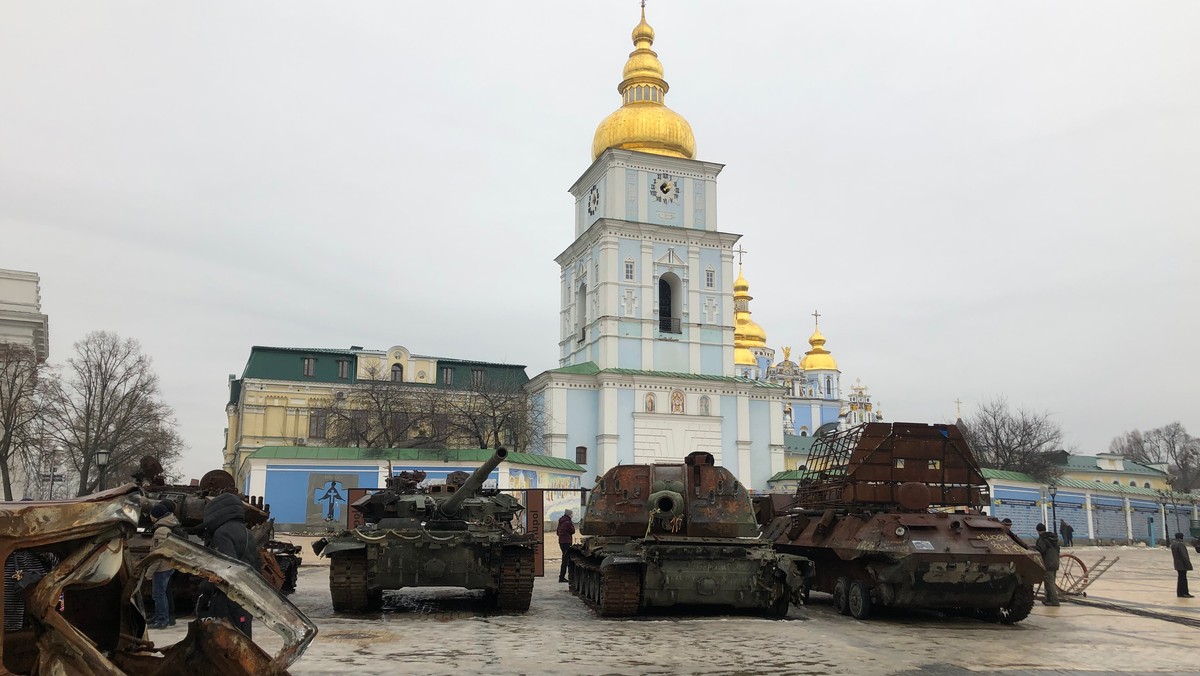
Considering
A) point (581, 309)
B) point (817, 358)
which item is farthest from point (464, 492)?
point (817, 358)

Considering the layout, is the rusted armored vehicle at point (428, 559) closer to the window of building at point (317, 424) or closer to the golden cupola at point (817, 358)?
the window of building at point (317, 424)

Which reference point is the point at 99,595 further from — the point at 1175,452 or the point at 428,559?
the point at 1175,452

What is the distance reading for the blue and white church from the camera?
43.5 m

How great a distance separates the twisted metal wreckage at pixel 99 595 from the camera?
470 centimetres

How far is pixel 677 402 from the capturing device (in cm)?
4412

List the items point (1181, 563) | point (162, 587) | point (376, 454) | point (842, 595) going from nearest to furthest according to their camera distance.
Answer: point (162, 587) < point (842, 595) < point (1181, 563) < point (376, 454)

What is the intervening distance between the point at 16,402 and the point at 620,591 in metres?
30.4

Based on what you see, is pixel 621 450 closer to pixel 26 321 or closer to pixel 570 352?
pixel 570 352

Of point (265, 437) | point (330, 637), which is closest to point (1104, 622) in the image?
point (330, 637)

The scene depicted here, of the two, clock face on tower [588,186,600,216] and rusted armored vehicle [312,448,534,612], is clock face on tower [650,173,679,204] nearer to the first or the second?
clock face on tower [588,186,600,216]

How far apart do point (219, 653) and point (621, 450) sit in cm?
3778

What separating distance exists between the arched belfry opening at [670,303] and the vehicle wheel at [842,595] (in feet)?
103

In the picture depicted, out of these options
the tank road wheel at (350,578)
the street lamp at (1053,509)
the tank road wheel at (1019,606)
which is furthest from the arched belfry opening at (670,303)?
the tank road wheel at (350,578)

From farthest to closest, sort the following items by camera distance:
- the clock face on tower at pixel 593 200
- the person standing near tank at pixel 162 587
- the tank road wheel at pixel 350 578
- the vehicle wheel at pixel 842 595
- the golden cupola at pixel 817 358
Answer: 1. the golden cupola at pixel 817 358
2. the clock face on tower at pixel 593 200
3. the vehicle wheel at pixel 842 595
4. the tank road wheel at pixel 350 578
5. the person standing near tank at pixel 162 587
